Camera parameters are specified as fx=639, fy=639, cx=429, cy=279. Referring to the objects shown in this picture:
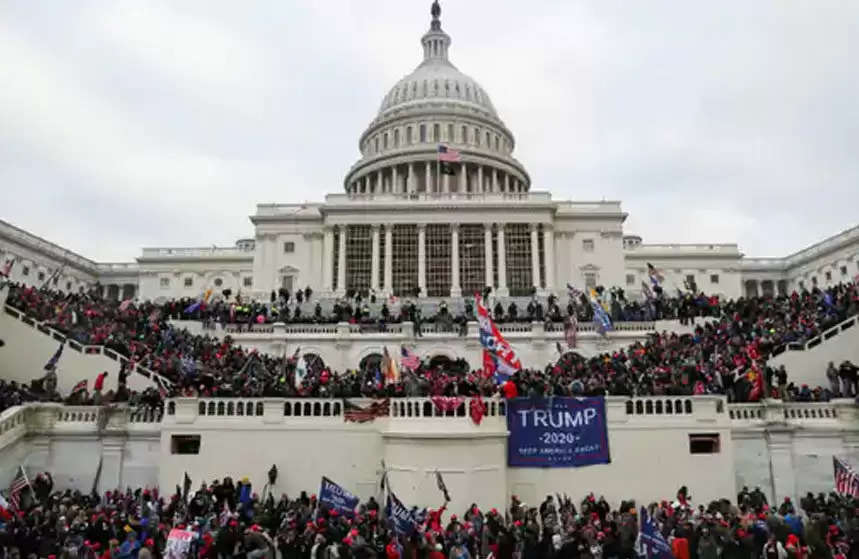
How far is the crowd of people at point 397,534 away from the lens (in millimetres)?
13211

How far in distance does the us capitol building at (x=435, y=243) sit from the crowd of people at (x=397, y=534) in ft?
143

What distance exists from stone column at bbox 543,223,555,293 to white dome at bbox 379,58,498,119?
31.7 meters

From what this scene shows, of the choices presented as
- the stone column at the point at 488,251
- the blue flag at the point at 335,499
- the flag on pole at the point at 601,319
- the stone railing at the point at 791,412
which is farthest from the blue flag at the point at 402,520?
the stone column at the point at 488,251

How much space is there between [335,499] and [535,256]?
50.1m

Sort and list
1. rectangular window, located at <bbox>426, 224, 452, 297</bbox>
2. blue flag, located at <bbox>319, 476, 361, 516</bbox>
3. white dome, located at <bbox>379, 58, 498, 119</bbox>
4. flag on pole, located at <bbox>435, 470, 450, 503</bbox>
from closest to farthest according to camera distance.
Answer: blue flag, located at <bbox>319, 476, 361, 516</bbox>, flag on pole, located at <bbox>435, 470, 450, 503</bbox>, rectangular window, located at <bbox>426, 224, 452, 297</bbox>, white dome, located at <bbox>379, 58, 498, 119</bbox>

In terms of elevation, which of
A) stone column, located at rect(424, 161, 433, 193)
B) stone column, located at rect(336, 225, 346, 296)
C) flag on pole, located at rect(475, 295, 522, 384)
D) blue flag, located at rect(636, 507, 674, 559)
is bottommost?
blue flag, located at rect(636, 507, 674, 559)

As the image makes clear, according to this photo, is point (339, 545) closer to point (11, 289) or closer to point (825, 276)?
point (11, 289)

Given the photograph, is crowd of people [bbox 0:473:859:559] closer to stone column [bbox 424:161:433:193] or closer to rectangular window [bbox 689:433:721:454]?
rectangular window [bbox 689:433:721:454]

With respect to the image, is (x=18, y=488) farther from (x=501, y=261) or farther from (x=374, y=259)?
(x=501, y=261)

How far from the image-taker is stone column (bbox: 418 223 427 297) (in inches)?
2479

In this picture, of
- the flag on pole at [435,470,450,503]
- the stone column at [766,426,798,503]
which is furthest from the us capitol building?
the flag on pole at [435,470,450,503]

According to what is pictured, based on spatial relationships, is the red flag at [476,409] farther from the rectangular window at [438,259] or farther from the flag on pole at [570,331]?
the rectangular window at [438,259]

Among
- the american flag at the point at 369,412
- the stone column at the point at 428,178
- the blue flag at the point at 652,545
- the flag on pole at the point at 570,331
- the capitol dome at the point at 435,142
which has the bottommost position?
the blue flag at the point at 652,545

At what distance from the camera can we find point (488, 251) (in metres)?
63.7
